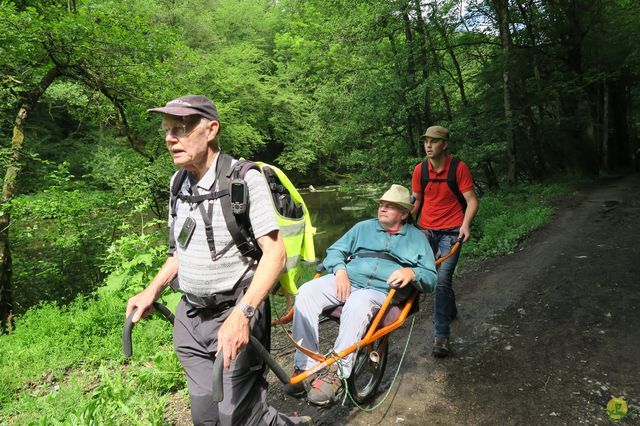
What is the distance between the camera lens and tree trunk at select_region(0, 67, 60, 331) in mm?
6910

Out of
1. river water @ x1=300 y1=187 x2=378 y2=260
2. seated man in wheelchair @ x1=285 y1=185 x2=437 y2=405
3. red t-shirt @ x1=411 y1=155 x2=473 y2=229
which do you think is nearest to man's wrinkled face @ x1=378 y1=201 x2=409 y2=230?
seated man in wheelchair @ x1=285 y1=185 x2=437 y2=405

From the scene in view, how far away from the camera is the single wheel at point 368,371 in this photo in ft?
10.0

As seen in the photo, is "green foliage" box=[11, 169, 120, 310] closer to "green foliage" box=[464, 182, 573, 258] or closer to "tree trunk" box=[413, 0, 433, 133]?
"green foliage" box=[464, 182, 573, 258]

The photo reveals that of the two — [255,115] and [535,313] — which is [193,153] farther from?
[255,115]

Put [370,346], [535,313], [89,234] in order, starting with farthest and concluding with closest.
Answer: [89,234] → [535,313] → [370,346]

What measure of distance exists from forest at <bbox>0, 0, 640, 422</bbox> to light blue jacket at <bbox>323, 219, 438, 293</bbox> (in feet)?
10.5

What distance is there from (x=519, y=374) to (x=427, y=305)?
2084 mm

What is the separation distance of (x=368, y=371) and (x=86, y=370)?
3.34 m

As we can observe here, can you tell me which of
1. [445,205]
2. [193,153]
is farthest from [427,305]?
[193,153]

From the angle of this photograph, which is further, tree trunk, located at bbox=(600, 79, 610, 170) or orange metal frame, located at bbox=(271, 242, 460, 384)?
tree trunk, located at bbox=(600, 79, 610, 170)

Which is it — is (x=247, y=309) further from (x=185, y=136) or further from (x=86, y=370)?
(x=86, y=370)

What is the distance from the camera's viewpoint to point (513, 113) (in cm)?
1263

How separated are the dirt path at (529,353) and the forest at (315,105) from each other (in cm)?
385

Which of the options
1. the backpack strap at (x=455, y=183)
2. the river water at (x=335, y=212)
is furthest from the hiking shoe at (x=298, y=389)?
the river water at (x=335, y=212)
